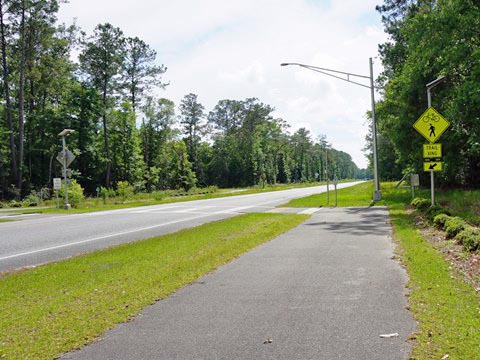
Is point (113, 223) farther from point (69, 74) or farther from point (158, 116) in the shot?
point (158, 116)

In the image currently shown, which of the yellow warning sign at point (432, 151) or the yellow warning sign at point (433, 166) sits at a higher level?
the yellow warning sign at point (432, 151)

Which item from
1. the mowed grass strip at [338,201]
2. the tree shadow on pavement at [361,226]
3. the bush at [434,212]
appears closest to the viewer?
the tree shadow on pavement at [361,226]

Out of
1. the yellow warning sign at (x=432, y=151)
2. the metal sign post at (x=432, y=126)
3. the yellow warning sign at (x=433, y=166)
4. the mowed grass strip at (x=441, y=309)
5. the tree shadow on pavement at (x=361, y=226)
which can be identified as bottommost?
the tree shadow on pavement at (x=361, y=226)

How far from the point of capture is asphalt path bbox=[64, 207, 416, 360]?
13.6 ft

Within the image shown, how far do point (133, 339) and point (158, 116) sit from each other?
69842mm

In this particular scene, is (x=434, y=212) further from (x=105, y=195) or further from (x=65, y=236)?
(x=105, y=195)

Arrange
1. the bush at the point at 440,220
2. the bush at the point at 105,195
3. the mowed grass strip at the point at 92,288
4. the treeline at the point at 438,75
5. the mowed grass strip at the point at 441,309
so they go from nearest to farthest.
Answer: the mowed grass strip at the point at 441,309
the mowed grass strip at the point at 92,288
the bush at the point at 440,220
the treeline at the point at 438,75
the bush at the point at 105,195

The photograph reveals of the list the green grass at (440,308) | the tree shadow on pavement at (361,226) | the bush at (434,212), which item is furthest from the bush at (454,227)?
the bush at (434,212)

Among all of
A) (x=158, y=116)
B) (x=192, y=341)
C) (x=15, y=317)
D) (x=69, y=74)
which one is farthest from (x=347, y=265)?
(x=158, y=116)

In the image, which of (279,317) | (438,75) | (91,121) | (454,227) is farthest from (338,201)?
(91,121)

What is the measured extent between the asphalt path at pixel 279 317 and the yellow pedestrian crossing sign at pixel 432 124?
8.15 meters

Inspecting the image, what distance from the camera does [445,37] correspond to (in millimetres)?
17469

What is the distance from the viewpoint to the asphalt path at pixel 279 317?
413cm

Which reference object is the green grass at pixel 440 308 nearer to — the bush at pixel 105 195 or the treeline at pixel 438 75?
the treeline at pixel 438 75
